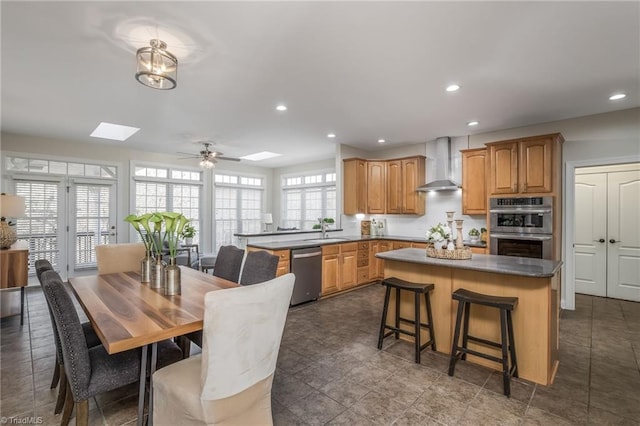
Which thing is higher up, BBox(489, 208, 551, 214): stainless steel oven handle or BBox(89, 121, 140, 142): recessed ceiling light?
BBox(89, 121, 140, 142): recessed ceiling light

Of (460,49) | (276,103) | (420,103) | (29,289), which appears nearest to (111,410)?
(276,103)

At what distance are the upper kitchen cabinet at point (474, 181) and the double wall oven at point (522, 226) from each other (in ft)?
1.10

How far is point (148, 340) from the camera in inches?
57.3

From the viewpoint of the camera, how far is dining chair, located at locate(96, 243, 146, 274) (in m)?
3.03

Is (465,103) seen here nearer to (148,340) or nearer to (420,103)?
(420,103)

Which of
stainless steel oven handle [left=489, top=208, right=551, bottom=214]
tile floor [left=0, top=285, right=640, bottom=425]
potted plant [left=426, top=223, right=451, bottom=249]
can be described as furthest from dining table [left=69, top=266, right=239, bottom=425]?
stainless steel oven handle [left=489, top=208, right=551, bottom=214]

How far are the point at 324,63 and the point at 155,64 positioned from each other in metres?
1.40

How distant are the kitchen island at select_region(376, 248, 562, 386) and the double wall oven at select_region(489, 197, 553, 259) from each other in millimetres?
1541

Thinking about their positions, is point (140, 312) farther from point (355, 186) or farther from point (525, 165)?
point (525, 165)

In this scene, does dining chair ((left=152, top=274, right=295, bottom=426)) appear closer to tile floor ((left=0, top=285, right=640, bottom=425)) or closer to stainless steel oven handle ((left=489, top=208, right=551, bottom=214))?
tile floor ((left=0, top=285, right=640, bottom=425))

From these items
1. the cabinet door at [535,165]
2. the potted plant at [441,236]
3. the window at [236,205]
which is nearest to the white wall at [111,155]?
the window at [236,205]

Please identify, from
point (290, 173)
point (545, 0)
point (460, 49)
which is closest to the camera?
point (545, 0)

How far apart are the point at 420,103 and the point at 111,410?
418 cm

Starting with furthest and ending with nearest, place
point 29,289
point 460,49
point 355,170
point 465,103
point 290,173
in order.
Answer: point 290,173 → point 355,170 → point 29,289 → point 465,103 → point 460,49
